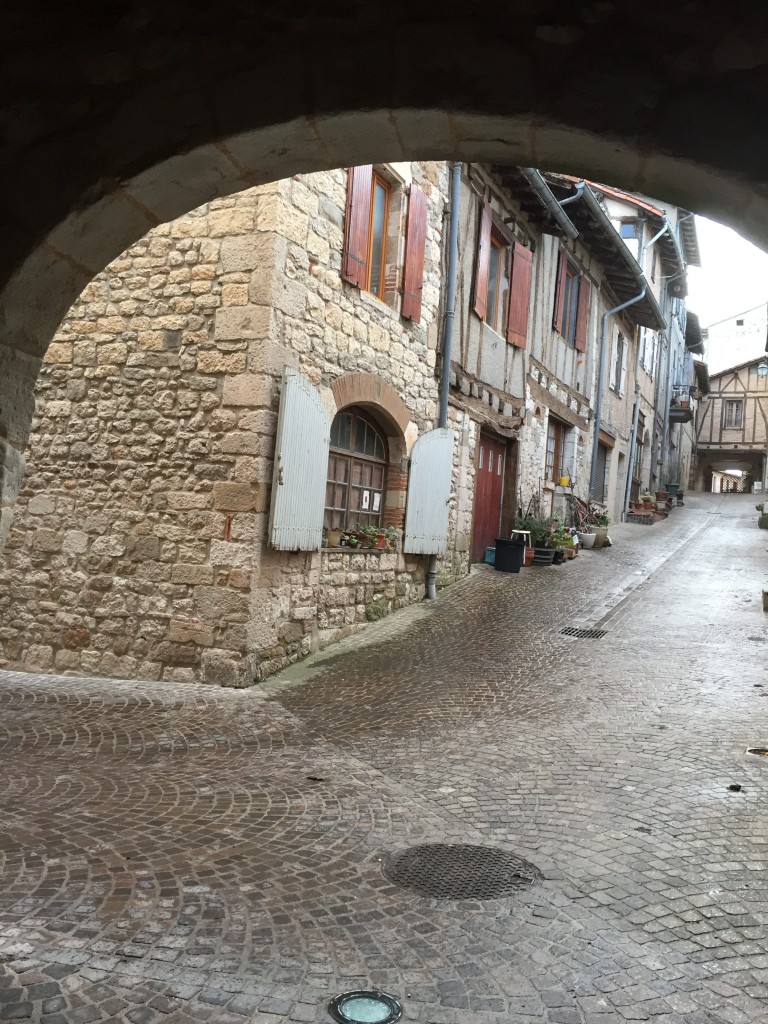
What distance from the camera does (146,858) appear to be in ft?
11.2

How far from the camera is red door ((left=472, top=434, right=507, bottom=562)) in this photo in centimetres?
1188

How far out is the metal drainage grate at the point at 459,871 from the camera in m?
3.20

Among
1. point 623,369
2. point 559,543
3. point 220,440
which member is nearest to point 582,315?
point 623,369

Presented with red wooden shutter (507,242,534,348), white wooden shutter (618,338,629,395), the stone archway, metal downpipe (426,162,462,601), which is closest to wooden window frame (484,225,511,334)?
red wooden shutter (507,242,534,348)

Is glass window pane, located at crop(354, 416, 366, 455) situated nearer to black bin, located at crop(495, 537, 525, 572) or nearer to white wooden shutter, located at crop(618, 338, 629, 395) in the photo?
black bin, located at crop(495, 537, 525, 572)

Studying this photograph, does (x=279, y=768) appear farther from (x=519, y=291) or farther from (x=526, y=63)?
(x=519, y=291)

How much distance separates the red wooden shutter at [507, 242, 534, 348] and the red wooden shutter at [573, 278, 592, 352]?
127 inches

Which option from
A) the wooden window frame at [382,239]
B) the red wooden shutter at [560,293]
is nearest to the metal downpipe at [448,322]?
the wooden window frame at [382,239]

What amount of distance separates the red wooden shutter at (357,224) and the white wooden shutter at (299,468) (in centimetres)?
135

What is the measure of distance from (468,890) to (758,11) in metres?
2.94

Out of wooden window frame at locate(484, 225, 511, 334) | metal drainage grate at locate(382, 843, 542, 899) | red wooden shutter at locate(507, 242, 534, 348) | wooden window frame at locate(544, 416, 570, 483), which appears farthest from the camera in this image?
wooden window frame at locate(544, 416, 570, 483)

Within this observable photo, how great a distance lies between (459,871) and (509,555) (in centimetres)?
871

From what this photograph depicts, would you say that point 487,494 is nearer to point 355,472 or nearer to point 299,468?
point 355,472

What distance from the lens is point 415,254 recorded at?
29.0 ft
